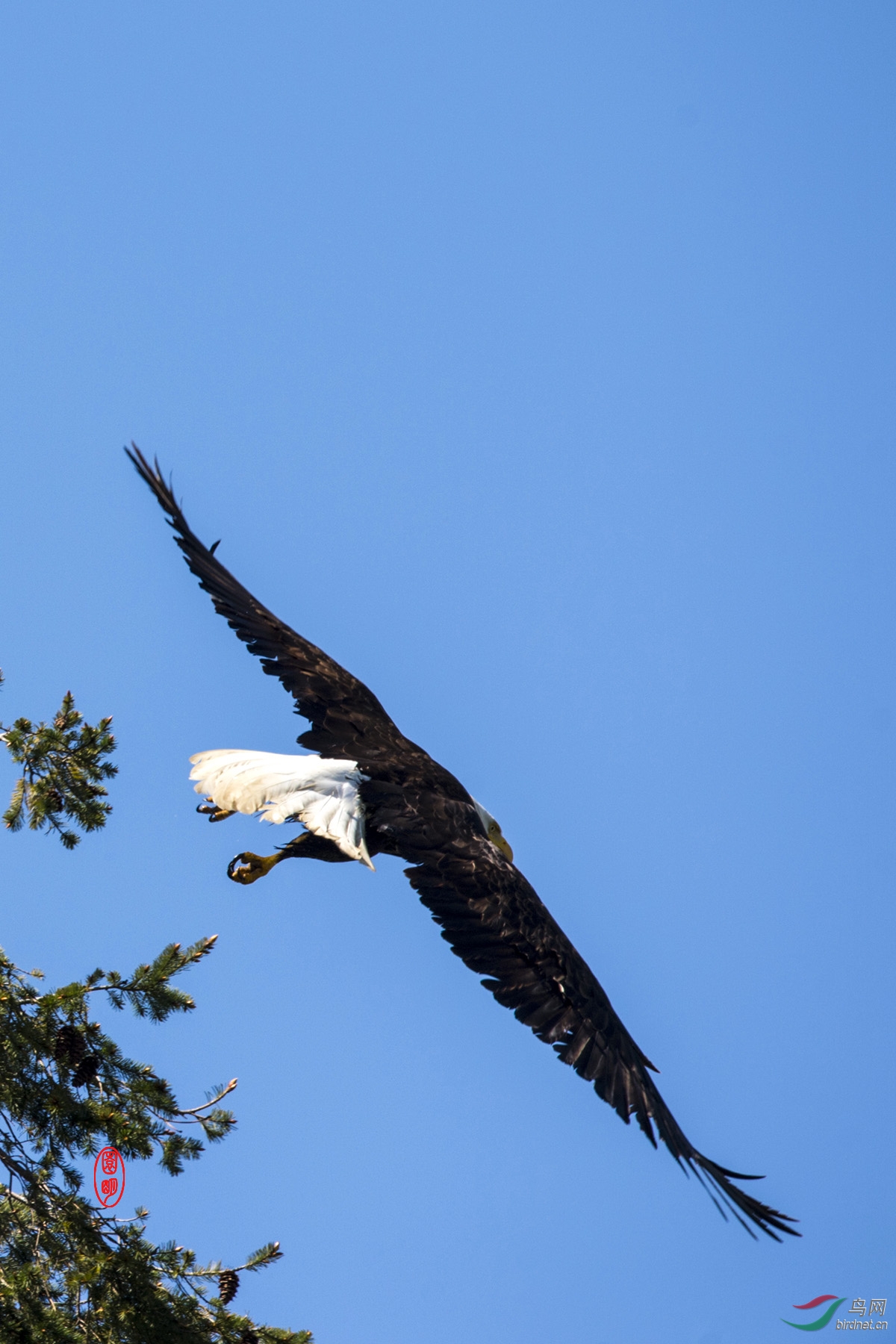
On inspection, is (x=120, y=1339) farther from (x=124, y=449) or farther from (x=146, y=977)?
(x=124, y=449)

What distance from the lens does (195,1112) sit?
4320mm

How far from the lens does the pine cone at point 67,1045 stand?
4.20 metres

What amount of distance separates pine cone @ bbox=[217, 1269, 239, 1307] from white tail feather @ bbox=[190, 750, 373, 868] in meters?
1.68

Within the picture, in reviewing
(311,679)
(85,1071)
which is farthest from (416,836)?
(85,1071)

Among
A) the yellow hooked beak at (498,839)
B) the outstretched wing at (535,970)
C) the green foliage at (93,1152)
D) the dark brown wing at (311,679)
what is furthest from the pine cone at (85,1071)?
the yellow hooked beak at (498,839)

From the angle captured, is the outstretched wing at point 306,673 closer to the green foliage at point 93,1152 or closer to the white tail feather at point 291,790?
the white tail feather at point 291,790

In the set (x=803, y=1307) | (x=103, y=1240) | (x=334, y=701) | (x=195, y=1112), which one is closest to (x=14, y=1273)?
(x=103, y=1240)

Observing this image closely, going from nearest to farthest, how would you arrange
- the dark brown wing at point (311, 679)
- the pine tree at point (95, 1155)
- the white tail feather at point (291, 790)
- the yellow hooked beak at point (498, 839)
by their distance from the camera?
1. the pine tree at point (95, 1155)
2. the white tail feather at point (291, 790)
3. the dark brown wing at point (311, 679)
4. the yellow hooked beak at point (498, 839)

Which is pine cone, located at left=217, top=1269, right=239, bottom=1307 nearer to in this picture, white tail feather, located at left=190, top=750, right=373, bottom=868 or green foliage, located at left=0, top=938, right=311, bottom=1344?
green foliage, located at left=0, top=938, right=311, bottom=1344

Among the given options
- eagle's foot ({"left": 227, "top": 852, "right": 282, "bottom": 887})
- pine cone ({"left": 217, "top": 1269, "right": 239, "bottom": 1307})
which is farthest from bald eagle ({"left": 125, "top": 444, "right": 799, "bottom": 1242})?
pine cone ({"left": 217, "top": 1269, "right": 239, "bottom": 1307})

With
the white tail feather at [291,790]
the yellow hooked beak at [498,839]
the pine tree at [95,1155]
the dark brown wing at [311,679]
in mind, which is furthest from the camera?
the yellow hooked beak at [498,839]

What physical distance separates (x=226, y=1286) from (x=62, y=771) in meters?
1.65

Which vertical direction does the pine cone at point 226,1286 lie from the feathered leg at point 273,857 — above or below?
below

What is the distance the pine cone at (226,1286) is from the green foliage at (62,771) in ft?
4.62
